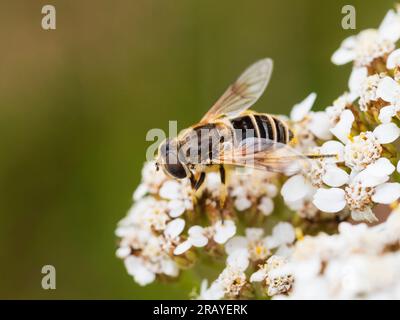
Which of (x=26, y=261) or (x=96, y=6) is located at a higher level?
(x=96, y=6)

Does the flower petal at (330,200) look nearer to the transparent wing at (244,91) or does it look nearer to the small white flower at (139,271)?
the transparent wing at (244,91)

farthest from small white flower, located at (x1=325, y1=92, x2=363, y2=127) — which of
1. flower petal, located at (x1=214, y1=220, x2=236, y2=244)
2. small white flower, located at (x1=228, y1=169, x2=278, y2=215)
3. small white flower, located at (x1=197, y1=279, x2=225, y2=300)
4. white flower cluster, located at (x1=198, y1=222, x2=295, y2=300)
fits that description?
small white flower, located at (x1=197, y1=279, x2=225, y2=300)

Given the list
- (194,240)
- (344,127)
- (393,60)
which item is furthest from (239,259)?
(393,60)

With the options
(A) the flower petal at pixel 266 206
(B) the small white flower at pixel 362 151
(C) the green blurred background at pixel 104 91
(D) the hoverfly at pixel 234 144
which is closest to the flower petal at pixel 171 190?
(D) the hoverfly at pixel 234 144

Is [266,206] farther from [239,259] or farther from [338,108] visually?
[338,108]

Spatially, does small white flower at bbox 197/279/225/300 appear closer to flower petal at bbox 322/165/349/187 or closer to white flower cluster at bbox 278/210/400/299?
flower petal at bbox 322/165/349/187
